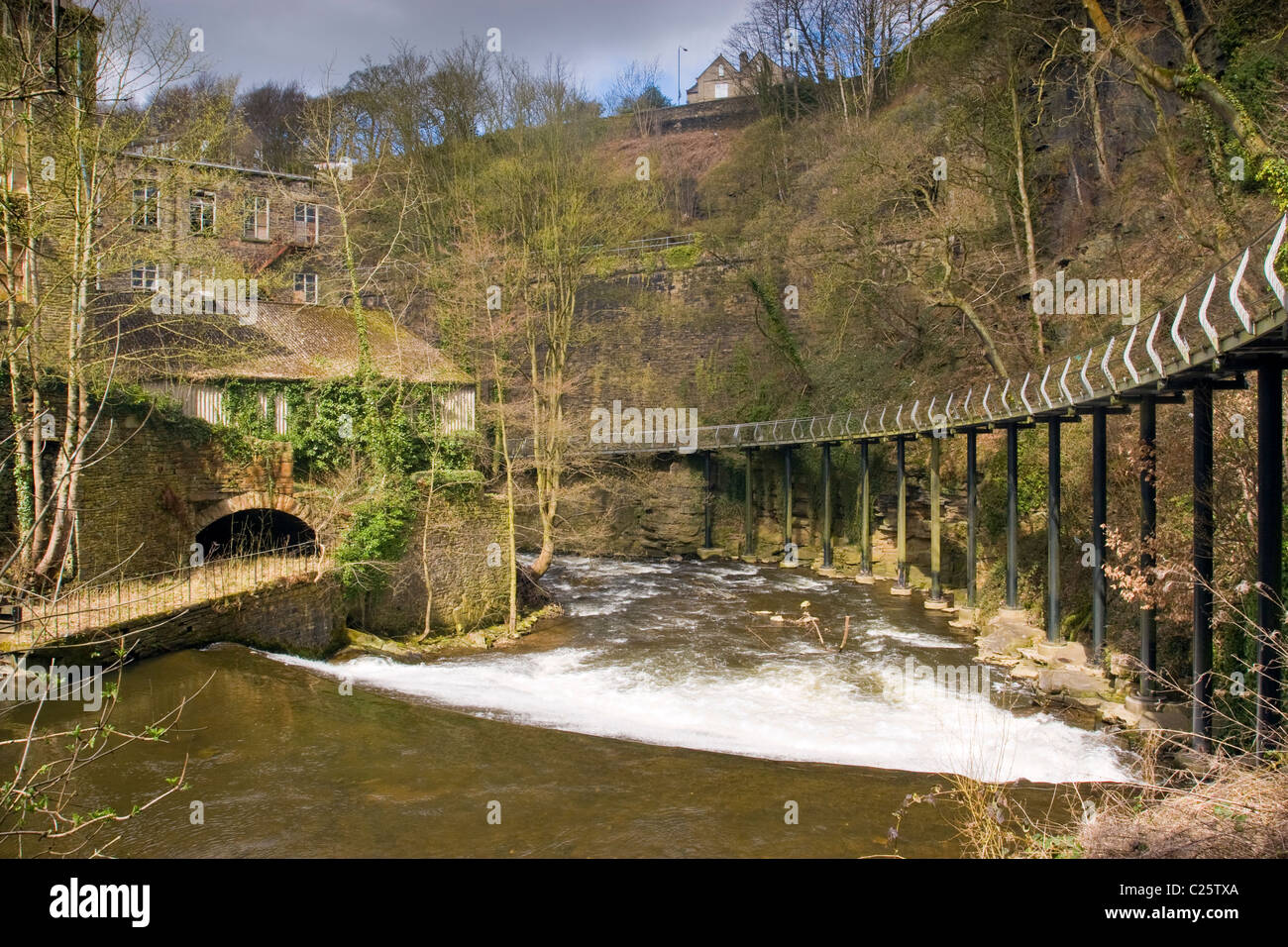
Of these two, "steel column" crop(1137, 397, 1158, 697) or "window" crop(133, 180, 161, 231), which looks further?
"window" crop(133, 180, 161, 231)

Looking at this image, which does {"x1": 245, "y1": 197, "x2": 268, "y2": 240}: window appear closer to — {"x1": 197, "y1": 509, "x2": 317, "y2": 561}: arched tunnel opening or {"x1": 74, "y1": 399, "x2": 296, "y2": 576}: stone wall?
{"x1": 197, "y1": 509, "x2": 317, "y2": 561}: arched tunnel opening

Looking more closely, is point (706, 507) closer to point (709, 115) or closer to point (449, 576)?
point (449, 576)

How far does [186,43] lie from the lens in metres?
11.3

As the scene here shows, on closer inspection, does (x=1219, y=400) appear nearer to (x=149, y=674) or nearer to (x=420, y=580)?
(x=420, y=580)

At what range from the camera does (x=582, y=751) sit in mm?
9844

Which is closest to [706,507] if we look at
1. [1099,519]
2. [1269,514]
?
[1099,519]

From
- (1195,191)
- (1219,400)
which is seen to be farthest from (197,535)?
(1195,191)

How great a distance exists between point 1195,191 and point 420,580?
721 inches

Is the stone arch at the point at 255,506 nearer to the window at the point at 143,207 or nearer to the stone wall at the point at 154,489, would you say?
the stone wall at the point at 154,489

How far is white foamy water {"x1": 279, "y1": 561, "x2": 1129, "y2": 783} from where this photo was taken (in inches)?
396

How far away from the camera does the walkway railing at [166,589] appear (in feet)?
33.8

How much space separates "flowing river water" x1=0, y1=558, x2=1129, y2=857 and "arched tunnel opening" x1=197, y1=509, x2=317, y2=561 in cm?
421

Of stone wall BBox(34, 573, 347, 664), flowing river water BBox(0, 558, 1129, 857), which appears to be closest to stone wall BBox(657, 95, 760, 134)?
flowing river water BBox(0, 558, 1129, 857)

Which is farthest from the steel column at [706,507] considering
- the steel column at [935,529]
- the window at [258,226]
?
the window at [258,226]
